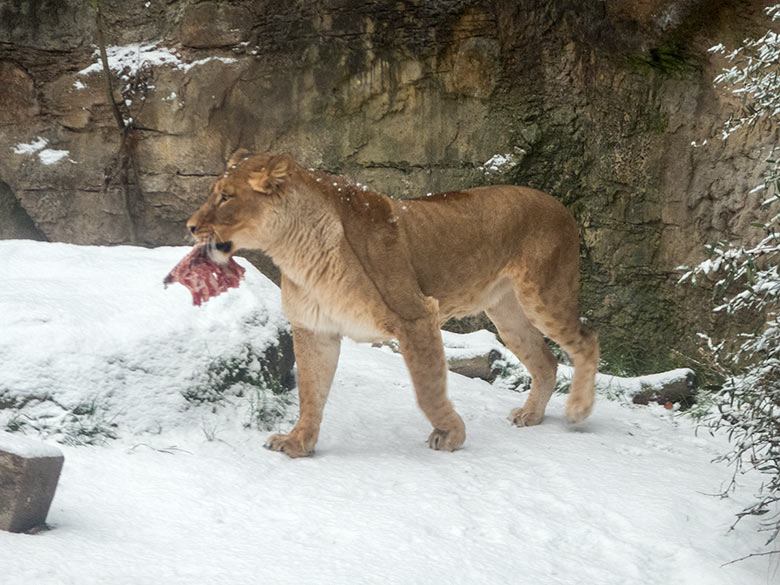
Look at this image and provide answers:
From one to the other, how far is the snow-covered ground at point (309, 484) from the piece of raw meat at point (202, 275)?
53cm

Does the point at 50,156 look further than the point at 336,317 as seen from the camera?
Yes

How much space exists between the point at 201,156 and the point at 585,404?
14.5 feet

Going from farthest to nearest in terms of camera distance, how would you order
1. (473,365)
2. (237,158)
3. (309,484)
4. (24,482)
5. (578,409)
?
(473,365) < (578,409) < (237,158) < (309,484) < (24,482)

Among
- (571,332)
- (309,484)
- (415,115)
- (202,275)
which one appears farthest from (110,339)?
(415,115)

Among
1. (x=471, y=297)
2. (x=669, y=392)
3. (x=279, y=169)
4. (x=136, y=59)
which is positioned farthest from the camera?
(x=136, y=59)

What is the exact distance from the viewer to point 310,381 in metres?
4.71

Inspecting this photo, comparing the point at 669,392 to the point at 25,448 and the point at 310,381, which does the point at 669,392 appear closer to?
the point at 310,381

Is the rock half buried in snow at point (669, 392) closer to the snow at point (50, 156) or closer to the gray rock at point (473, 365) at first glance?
the gray rock at point (473, 365)

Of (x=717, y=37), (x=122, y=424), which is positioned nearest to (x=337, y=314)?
(x=122, y=424)

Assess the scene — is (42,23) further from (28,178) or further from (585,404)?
(585,404)

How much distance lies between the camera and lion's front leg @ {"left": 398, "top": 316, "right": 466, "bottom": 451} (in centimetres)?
463

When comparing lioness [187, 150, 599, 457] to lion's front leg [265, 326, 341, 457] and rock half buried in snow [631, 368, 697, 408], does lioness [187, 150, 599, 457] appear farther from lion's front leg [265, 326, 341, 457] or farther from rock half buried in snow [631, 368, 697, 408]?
rock half buried in snow [631, 368, 697, 408]

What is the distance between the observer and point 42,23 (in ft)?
26.9

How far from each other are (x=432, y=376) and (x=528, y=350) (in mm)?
1233
